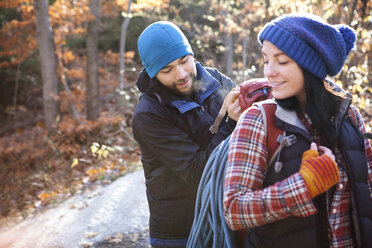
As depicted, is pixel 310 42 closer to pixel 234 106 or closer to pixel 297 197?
pixel 234 106

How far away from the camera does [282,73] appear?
5.25ft

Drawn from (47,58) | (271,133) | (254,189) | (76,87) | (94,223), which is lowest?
(94,223)

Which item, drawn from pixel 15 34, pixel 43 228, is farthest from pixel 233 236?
pixel 15 34

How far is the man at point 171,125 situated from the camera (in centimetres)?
235

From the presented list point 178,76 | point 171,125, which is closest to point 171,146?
point 171,125

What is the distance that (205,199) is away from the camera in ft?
5.92

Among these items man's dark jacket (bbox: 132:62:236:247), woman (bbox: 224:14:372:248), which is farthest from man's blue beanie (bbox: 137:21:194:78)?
woman (bbox: 224:14:372:248)

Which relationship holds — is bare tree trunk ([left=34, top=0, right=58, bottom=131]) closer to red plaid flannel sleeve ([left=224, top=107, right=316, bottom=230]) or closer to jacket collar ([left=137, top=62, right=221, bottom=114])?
jacket collar ([left=137, top=62, right=221, bottom=114])

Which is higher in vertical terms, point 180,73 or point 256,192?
point 180,73

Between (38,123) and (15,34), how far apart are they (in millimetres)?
3698

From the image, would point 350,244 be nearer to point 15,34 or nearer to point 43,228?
point 43,228

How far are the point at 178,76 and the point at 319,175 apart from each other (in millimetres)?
1364

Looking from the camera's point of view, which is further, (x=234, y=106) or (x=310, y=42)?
(x=234, y=106)

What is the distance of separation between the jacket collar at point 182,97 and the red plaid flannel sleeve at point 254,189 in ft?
2.82
